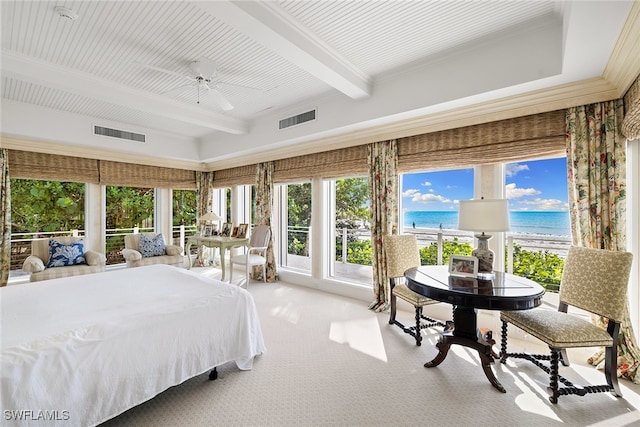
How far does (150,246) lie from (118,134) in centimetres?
202

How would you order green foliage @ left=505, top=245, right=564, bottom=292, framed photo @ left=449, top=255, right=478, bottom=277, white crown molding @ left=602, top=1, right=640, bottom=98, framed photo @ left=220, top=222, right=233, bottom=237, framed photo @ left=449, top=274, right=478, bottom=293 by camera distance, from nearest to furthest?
white crown molding @ left=602, top=1, right=640, bottom=98 < framed photo @ left=449, top=274, right=478, bottom=293 < framed photo @ left=449, top=255, right=478, bottom=277 < green foliage @ left=505, top=245, right=564, bottom=292 < framed photo @ left=220, top=222, right=233, bottom=237

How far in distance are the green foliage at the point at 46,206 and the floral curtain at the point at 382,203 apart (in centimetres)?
513

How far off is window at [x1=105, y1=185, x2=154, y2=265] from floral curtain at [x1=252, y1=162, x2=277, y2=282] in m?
2.48

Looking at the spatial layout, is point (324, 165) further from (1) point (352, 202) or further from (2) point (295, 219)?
(2) point (295, 219)

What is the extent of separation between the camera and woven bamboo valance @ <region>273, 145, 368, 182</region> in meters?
4.16

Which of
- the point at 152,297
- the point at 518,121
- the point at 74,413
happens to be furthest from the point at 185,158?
the point at 518,121

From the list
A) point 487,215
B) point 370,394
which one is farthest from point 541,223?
point 370,394

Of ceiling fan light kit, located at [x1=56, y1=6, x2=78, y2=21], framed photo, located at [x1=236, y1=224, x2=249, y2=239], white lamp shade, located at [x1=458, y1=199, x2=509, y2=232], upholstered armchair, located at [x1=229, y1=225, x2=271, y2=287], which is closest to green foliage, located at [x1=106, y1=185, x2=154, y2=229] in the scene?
framed photo, located at [x1=236, y1=224, x2=249, y2=239]

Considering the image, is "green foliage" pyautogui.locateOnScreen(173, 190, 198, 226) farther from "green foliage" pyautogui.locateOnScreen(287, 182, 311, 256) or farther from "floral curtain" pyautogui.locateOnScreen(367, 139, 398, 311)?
"floral curtain" pyautogui.locateOnScreen(367, 139, 398, 311)

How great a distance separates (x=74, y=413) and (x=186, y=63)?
3.01 m

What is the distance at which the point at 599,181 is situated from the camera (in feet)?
8.11

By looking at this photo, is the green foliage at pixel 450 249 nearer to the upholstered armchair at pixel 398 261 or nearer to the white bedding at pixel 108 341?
the upholstered armchair at pixel 398 261

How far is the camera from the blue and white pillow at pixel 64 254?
4203 mm

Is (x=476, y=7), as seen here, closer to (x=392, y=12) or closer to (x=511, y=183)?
(x=392, y=12)
